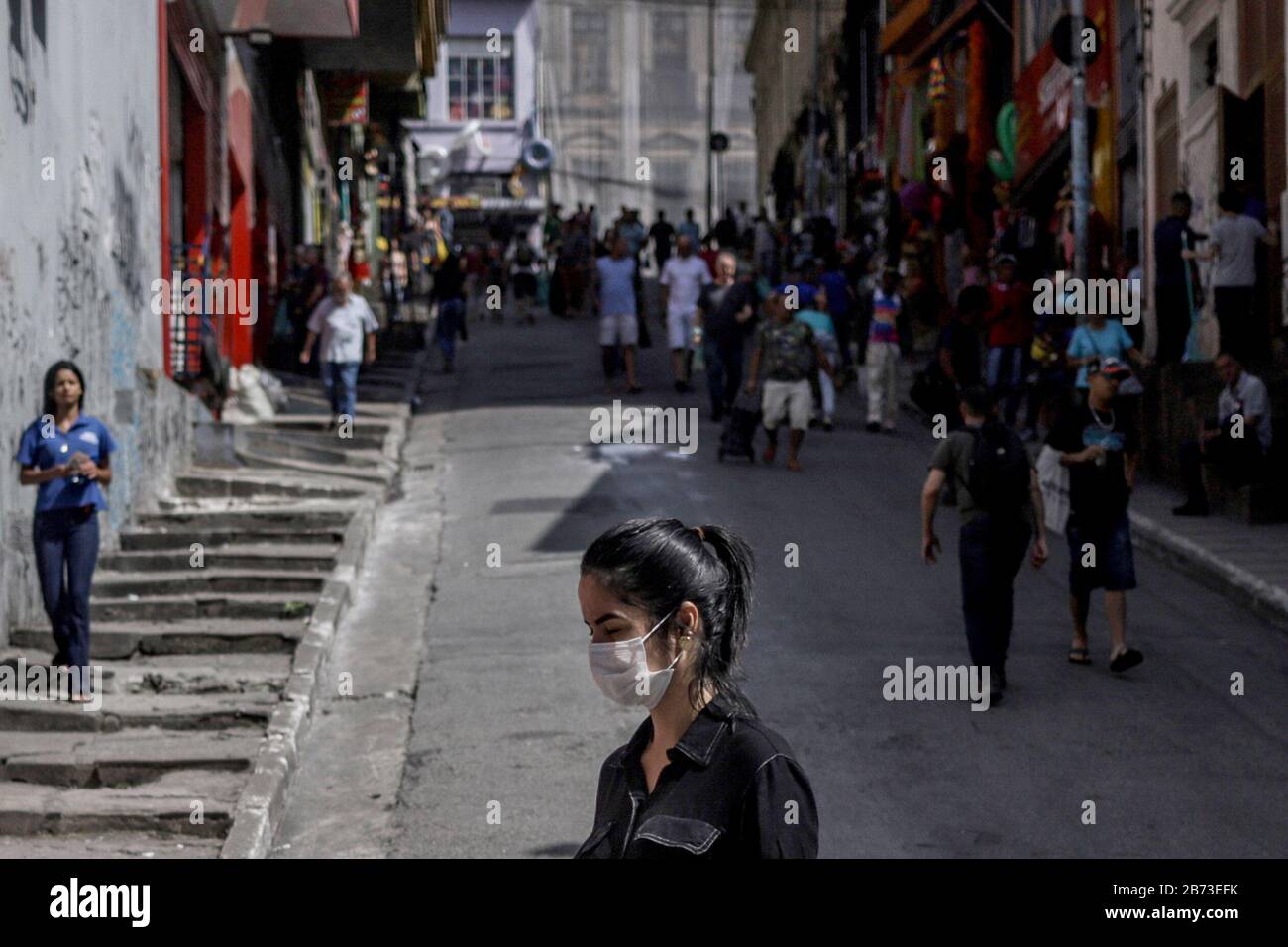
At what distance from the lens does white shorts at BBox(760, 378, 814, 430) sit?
18375mm

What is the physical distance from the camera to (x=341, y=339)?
19938 mm

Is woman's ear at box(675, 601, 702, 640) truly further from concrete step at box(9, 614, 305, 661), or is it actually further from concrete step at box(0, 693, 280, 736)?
concrete step at box(9, 614, 305, 661)

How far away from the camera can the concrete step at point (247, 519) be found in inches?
597

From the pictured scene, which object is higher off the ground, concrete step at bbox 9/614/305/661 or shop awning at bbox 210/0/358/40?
shop awning at bbox 210/0/358/40

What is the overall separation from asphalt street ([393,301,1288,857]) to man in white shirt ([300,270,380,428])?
2.67m

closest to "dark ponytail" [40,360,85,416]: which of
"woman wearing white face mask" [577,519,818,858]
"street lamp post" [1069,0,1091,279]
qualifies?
"woman wearing white face mask" [577,519,818,858]

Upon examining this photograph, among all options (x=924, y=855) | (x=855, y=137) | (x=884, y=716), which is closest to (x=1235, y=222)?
(x=884, y=716)

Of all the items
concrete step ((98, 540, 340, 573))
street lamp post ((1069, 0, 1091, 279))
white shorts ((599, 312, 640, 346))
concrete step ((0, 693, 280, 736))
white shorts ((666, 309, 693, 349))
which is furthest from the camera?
white shorts ((599, 312, 640, 346))

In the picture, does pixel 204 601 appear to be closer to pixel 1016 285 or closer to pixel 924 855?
pixel 924 855

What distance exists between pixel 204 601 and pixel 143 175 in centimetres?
478

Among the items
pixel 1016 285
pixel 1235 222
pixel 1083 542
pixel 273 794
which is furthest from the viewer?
pixel 1016 285

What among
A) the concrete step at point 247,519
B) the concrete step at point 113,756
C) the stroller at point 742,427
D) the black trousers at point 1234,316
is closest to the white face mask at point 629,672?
the concrete step at point 113,756

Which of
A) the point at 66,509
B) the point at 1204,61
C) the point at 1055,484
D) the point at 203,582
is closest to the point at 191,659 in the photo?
the point at 203,582
